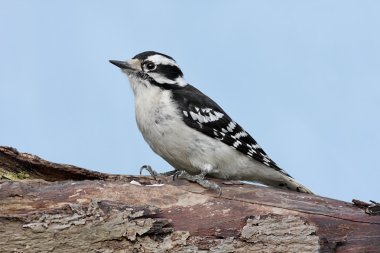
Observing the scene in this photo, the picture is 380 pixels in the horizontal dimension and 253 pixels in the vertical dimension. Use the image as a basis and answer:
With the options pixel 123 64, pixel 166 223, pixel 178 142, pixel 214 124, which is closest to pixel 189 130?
pixel 178 142

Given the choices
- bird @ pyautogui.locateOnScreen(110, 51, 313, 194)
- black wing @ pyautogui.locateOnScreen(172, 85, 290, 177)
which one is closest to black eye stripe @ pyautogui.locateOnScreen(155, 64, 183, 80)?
bird @ pyautogui.locateOnScreen(110, 51, 313, 194)

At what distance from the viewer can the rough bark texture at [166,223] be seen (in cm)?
634

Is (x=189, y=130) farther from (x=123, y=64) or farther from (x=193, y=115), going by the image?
(x=123, y=64)

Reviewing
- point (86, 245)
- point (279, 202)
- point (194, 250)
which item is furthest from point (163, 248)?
point (279, 202)

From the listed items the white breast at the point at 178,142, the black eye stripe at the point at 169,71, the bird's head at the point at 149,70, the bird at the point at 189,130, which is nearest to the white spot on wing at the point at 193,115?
the bird at the point at 189,130

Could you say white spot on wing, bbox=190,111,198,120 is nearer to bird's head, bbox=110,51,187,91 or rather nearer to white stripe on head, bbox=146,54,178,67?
bird's head, bbox=110,51,187,91

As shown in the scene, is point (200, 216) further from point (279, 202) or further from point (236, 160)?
point (236, 160)

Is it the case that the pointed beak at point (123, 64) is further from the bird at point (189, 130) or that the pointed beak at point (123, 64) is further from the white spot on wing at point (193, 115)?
the white spot on wing at point (193, 115)

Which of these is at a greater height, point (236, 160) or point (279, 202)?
point (236, 160)

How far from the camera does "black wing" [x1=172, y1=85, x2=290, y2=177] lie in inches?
322

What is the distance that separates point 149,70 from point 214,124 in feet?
3.44

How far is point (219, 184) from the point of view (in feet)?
23.1

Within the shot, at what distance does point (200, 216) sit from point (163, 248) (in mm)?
446

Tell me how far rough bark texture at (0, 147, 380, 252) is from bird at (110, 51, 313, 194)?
54.0 inches
